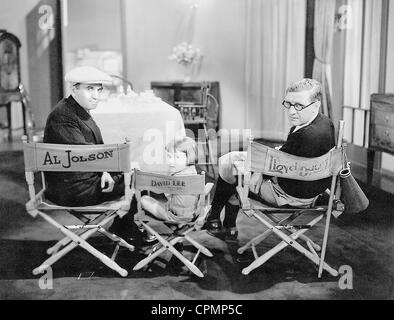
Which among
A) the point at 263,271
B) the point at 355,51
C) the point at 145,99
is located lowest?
the point at 263,271

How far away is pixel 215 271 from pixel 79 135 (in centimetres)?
117

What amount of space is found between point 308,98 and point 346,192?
59cm

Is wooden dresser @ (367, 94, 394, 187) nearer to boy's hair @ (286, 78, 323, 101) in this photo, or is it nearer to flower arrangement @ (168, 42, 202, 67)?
boy's hair @ (286, 78, 323, 101)

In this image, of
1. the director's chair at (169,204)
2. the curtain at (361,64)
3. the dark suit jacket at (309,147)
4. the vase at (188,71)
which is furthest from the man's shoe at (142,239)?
the vase at (188,71)

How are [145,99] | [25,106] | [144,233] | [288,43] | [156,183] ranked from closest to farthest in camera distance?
[156,183] < [144,233] < [145,99] < [288,43] < [25,106]

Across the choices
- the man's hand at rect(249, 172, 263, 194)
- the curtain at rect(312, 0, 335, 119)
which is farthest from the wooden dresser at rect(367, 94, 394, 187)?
the man's hand at rect(249, 172, 263, 194)

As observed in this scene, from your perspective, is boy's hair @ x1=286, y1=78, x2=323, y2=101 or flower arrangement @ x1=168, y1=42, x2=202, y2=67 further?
flower arrangement @ x1=168, y1=42, x2=202, y2=67

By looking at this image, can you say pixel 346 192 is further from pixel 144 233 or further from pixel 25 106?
pixel 25 106

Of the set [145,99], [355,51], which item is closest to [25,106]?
[145,99]

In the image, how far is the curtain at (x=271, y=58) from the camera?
8.05 meters

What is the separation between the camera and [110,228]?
3.99m

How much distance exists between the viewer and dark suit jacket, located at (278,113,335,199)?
10.3ft

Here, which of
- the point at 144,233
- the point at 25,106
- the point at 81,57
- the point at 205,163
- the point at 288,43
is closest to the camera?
the point at 144,233

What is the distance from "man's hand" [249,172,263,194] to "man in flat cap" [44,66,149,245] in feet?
2.62
